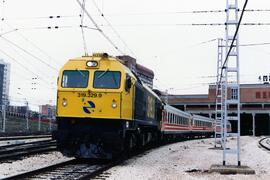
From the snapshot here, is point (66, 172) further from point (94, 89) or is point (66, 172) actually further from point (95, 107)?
point (94, 89)

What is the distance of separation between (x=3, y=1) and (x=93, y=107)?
9229 mm

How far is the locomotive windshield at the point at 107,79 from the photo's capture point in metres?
14.4

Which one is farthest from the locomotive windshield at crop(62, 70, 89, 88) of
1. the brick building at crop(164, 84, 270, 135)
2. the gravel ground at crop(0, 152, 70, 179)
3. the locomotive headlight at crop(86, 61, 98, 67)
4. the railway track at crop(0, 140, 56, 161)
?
the brick building at crop(164, 84, 270, 135)

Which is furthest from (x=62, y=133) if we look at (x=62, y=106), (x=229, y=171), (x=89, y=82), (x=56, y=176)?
(x=229, y=171)

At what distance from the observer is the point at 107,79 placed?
14555mm

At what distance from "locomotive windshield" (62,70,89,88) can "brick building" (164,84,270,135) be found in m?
78.7

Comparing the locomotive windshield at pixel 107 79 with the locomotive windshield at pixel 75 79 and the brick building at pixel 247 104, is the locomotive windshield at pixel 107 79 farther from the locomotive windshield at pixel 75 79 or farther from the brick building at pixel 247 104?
the brick building at pixel 247 104

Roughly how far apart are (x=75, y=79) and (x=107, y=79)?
111cm

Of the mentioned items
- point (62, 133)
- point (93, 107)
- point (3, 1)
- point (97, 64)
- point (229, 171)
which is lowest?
point (229, 171)

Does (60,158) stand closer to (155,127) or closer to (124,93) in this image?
(124,93)

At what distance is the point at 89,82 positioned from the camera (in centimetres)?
1456

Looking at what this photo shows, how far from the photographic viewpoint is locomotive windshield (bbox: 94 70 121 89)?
47.2ft

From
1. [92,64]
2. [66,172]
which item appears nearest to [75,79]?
[92,64]

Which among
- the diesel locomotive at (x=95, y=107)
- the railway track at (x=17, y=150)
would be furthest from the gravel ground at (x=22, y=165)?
the diesel locomotive at (x=95, y=107)
